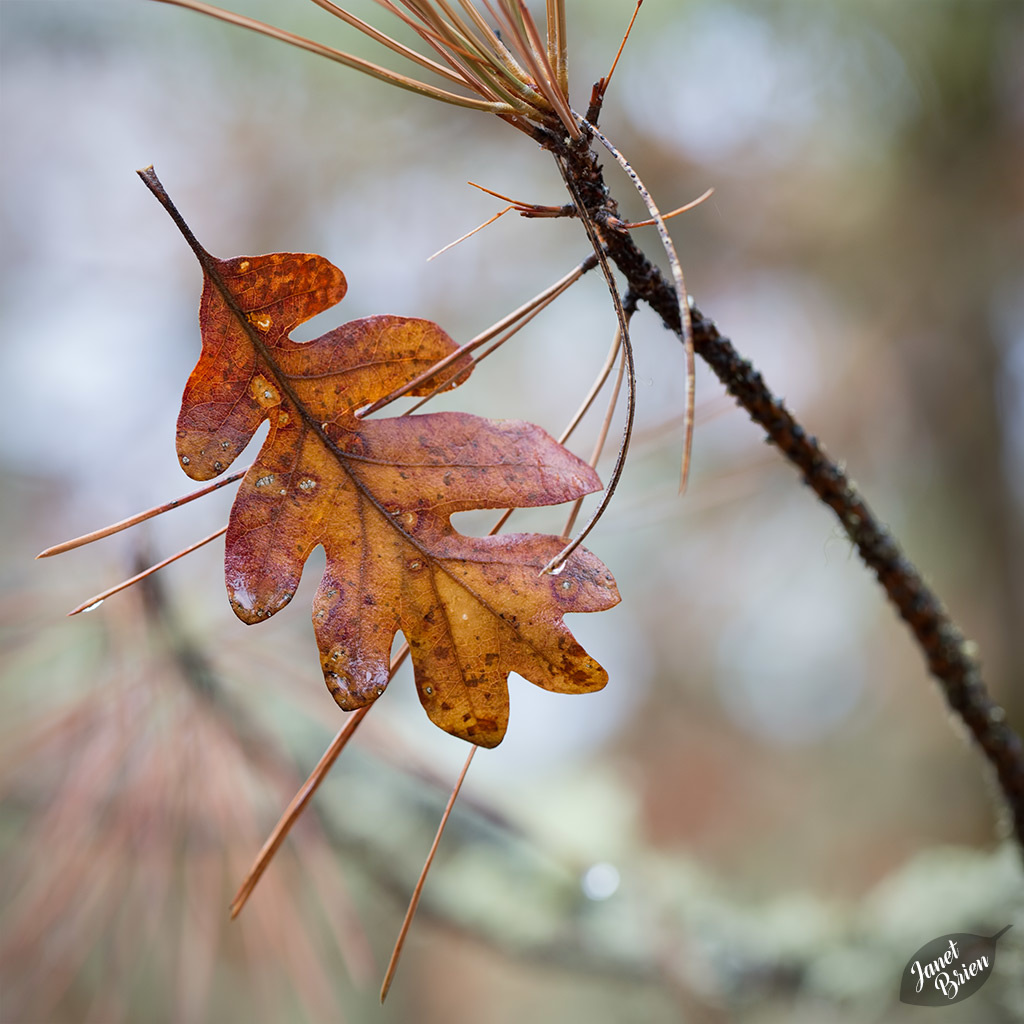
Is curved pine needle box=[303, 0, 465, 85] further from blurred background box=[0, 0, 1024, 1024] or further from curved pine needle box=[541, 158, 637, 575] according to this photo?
blurred background box=[0, 0, 1024, 1024]

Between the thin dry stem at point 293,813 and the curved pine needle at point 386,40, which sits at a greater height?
the curved pine needle at point 386,40

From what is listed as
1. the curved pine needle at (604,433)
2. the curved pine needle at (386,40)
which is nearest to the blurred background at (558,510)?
the curved pine needle at (604,433)

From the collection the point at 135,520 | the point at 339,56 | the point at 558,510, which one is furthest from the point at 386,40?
the point at 558,510

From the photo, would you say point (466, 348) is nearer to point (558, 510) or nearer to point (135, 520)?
point (135, 520)

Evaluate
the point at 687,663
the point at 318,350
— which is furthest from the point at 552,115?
the point at 687,663

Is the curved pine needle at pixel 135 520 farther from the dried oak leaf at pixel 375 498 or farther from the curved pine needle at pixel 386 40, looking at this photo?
the curved pine needle at pixel 386 40

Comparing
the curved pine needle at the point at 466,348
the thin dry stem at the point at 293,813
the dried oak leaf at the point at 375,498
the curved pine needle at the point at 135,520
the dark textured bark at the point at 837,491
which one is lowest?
the thin dry stem at the point at 293,813

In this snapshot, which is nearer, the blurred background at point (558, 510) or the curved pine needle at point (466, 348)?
the curved pine needle at point (466, 348)
